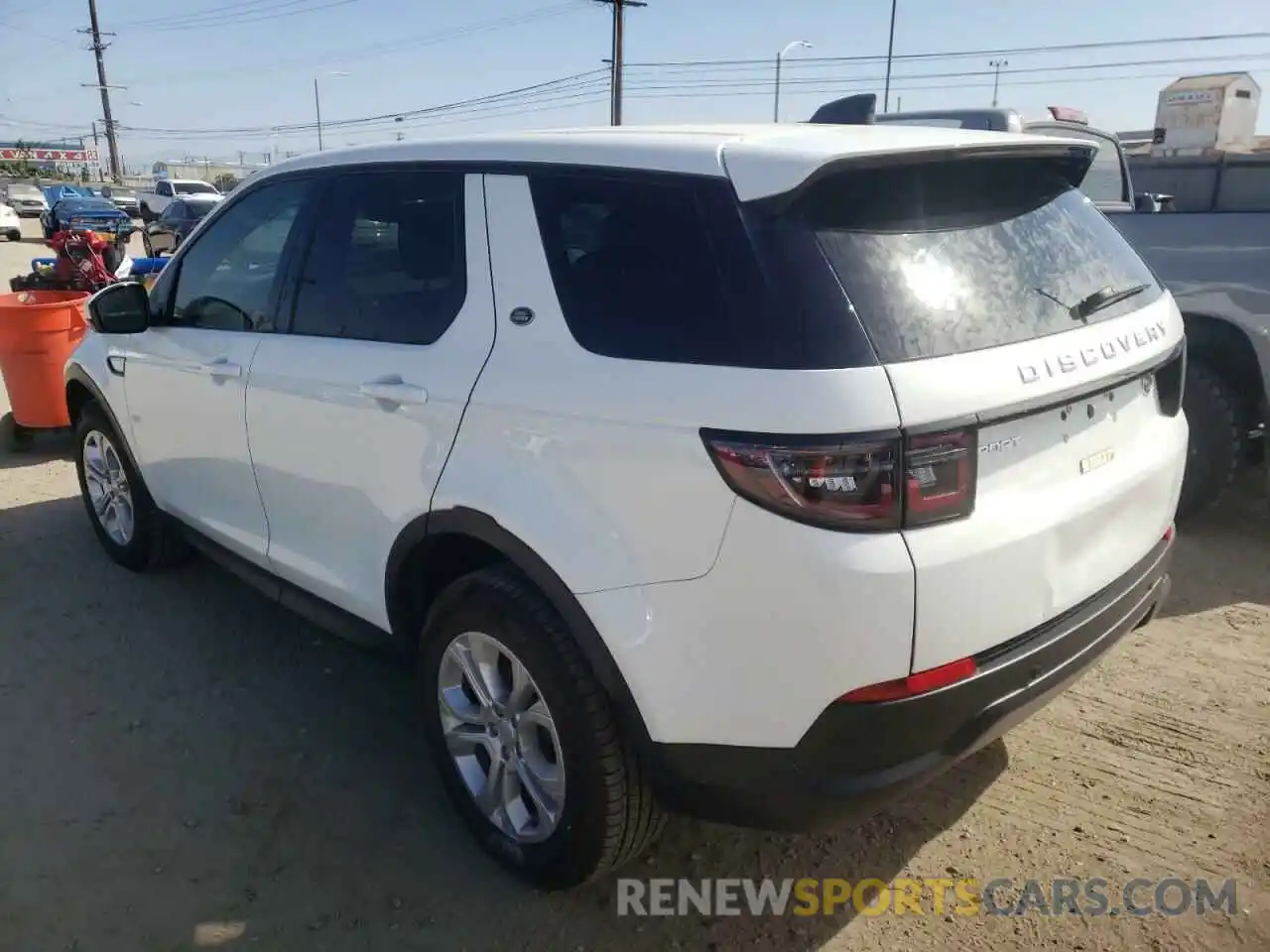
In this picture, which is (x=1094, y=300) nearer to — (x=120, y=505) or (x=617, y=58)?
(x=120, y=505)

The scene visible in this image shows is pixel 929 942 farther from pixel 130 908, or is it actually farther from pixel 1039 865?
pixel 130 908

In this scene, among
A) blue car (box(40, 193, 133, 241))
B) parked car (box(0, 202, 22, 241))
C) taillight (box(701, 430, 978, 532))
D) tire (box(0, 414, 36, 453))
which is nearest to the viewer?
taillight (box(701, 430, 978, 532))

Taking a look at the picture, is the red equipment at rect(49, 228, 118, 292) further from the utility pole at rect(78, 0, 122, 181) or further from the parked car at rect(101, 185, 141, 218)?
the utility pole at rect(78, 0, 122, 181)

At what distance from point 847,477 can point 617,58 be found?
3467 centimetres

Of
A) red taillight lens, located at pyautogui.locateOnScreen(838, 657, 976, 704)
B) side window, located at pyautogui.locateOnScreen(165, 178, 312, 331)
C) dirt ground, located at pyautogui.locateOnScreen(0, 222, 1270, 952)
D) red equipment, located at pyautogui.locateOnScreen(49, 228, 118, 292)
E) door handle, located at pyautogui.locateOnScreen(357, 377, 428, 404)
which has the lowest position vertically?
dirt ground, located at pyautogui.locateOnScreen(0, 222, 1270, 952)

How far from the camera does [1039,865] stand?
2645 mm

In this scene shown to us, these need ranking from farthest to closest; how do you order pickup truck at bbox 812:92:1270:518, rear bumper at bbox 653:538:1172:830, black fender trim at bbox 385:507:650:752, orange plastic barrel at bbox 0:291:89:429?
1. orange plastic barrel at bbox 0:291:89:429
2. pickup truck at bbox 812:92:1270:518
3. black fender trim at bbox 385:507:650:752
4. rear bumper at bbox 653:538:1172:830

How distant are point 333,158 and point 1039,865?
9.85 ft

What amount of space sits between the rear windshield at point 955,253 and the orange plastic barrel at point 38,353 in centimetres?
559

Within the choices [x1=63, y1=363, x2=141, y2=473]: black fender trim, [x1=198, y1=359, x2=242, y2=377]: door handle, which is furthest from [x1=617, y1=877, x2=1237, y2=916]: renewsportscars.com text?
[x1=63, y1=363, x2=141, y2=473]: black fender trim

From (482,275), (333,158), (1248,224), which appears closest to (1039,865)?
(482,275)

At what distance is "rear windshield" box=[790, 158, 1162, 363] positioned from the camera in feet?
6.49

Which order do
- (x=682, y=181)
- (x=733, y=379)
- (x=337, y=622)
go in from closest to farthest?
1. (x=733, y=379)
2. (x=682, y=181)
3. (x=337, y=622)

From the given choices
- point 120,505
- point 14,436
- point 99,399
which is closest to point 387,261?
point 99,399
